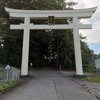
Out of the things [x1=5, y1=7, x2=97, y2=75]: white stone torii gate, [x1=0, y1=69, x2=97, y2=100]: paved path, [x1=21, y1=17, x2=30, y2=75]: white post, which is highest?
[x1=5, y1=7, x2=97, y2=75]: white stone torii gate

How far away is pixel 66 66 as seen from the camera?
72.8 ft

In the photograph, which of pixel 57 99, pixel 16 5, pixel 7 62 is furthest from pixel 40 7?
pixel 57 99

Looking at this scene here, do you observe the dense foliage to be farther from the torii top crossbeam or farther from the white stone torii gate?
the torii top crossbeam

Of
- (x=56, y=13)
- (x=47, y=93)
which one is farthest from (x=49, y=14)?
(x=47, y=93)

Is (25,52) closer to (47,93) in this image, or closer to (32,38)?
(47,93)

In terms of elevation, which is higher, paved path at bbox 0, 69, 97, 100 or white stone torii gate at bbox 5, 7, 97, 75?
white stone torii gate at bbox 5, 7, 97, 75

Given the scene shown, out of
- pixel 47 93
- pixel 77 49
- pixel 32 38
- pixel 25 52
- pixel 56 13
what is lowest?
pixel 47 93

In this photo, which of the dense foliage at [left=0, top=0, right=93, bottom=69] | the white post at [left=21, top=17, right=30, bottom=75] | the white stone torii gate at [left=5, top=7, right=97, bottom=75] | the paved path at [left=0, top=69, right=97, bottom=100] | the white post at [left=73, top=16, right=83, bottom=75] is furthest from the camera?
the dense foliage at [left=0, top=0, right=93, bottom=69]

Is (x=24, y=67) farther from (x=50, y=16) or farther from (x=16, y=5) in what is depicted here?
(x=16, y=5)

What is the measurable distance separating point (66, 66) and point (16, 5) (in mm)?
12609

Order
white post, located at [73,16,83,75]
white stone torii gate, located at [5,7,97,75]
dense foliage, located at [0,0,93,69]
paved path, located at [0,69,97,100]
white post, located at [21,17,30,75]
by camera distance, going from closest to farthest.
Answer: paved path, located at [0,69,97,100]
white post, located at [21,17,30,75]
white post, located at [73,16,83,75]
white stone torii gate, located at [5,7,97,75]
dense foliage, located at [0,0,93,69]

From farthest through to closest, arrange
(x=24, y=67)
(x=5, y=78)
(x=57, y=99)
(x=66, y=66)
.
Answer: (x=66, y=66) → (x=24, y=67) → (x=5, y=78) → (x=57, y=99)

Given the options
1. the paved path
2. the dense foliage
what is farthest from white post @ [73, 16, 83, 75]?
the dense foliage

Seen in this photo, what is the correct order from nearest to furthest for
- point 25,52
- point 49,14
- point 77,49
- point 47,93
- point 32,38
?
point 47,93 < point 25,52 < point 77,49 < point 49,14 < point 32,38
